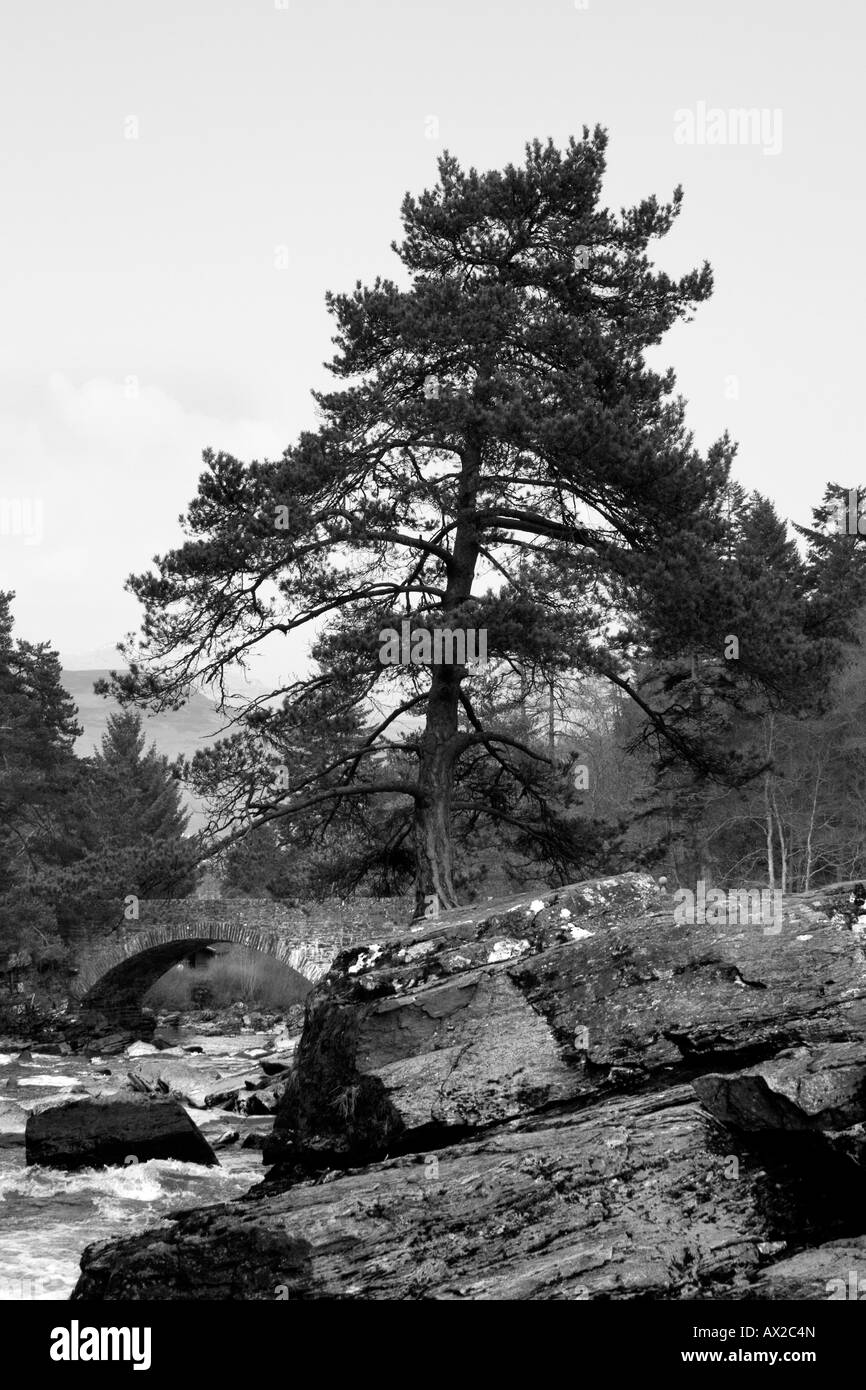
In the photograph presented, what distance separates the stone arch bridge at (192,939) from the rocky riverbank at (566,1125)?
1683 centimetres

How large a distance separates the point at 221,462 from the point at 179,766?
211 inches

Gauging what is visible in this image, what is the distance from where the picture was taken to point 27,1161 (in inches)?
637

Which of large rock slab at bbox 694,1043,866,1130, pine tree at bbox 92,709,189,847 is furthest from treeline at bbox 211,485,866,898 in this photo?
large rock slab at bbox 694,1043,866,1130

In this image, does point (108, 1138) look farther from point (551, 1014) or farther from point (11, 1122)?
point (551, 1014)

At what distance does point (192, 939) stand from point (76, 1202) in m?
19.1

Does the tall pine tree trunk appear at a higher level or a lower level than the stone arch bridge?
higher

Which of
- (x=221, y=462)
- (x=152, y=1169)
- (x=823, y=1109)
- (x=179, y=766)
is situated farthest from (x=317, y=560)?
(x=823, y=1109)

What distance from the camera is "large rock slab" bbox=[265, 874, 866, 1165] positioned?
1030 centimetres

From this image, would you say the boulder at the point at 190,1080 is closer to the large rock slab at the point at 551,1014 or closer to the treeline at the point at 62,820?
the treeline at the point at 62,820

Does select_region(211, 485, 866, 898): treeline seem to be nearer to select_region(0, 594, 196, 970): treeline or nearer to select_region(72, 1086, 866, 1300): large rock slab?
select_region(0, 594, 196, 970): treeline

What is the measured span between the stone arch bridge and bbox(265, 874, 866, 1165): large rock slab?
1637 centimetres

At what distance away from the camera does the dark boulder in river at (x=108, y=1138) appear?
52.4 feet

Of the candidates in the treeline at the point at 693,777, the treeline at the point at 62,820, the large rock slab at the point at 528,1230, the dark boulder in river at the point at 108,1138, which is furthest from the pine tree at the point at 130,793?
the large rock slab at the point at 528,1230
